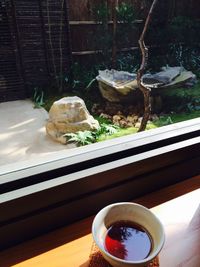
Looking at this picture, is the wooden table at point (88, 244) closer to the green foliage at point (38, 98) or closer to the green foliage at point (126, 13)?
the green foliage at point (38, 98)

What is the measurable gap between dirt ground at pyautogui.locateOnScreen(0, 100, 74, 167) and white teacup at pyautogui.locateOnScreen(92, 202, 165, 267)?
1.14 m

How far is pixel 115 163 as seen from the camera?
44cm

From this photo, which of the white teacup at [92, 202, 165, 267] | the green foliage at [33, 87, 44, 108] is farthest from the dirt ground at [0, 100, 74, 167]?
the white teacup at [92, 202, 165, 267]

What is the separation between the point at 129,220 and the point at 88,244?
83 millimetres

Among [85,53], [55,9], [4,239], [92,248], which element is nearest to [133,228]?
[92,248]

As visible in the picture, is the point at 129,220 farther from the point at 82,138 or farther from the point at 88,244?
the point at 82,138

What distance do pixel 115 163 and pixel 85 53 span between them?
1.77 meters

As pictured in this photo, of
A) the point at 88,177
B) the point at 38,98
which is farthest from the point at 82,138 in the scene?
the point at 88,177

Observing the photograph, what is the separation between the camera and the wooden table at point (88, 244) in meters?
0.36

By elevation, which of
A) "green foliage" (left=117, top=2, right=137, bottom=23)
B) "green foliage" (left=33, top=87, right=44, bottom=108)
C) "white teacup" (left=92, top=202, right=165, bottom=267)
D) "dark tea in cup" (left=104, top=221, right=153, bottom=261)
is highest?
"green foliage" (left=117, top=2, right=137, bottom=23)

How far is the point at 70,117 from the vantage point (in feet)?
6.72

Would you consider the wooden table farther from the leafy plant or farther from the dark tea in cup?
the leafy plant

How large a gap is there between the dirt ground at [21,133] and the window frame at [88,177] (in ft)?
3.37

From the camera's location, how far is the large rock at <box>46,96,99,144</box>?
1992mm
